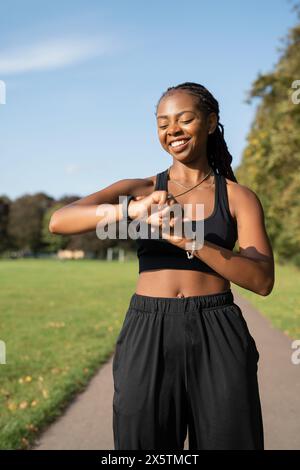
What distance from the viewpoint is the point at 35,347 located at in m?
9.79

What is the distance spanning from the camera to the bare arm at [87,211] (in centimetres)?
196

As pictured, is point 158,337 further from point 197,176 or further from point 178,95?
point 178,95

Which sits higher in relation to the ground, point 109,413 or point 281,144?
point 281,144

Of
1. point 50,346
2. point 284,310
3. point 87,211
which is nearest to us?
point 87,211

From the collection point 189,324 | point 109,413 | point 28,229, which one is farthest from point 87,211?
point 28,229

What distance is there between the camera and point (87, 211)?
198 centimetres

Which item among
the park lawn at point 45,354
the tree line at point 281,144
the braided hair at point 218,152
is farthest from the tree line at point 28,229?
the braided hair at point 218,152

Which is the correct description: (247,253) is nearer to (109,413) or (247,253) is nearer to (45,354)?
(109,413)

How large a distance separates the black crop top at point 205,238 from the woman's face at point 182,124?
7.2 inches

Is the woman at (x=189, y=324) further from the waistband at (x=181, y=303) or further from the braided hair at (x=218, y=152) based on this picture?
the braided hair at (x=218, y=152)

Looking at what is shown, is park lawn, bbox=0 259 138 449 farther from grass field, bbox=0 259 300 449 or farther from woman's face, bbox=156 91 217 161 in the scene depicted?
woman's face, bbox=156 91 217 161

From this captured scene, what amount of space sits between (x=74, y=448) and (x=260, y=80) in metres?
20.0

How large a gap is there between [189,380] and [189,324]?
20 cm

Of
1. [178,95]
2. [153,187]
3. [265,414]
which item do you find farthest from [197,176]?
[265,414]
